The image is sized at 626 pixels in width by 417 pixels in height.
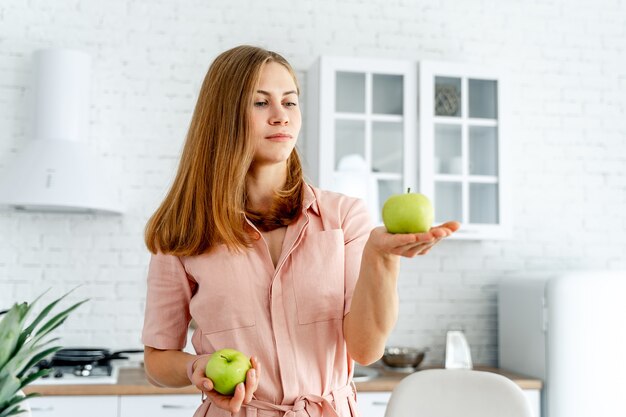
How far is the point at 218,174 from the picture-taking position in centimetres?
160

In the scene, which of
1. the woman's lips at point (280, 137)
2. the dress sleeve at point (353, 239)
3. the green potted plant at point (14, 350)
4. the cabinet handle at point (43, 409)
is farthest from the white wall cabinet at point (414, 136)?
the green potted plant at point (14, 350)

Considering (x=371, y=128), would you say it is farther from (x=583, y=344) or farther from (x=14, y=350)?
(x=14, y=350)

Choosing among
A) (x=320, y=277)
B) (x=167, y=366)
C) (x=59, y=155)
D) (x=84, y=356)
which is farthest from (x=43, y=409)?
(x=320, y=277)

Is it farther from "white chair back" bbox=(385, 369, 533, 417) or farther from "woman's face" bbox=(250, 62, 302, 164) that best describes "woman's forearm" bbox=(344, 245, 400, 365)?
"white chair back" bbox=(385, 369, 533, 417)

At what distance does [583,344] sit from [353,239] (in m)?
2.11

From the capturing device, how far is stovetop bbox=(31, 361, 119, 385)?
3010 mm

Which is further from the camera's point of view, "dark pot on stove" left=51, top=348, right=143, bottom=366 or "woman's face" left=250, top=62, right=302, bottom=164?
"dark pot on stove" left=51, top=348, right=143, bottom=366

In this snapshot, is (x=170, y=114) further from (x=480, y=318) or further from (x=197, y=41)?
(x=480, y=318)

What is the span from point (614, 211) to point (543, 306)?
1067 millimetres

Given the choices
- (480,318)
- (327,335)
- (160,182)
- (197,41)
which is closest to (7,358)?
(327,335)

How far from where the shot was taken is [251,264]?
1597 millimetres

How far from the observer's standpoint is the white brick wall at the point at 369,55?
354 centimetres

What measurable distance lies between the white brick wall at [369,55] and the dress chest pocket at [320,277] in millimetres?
2136

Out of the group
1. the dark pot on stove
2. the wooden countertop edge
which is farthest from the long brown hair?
the dark pot on stove
